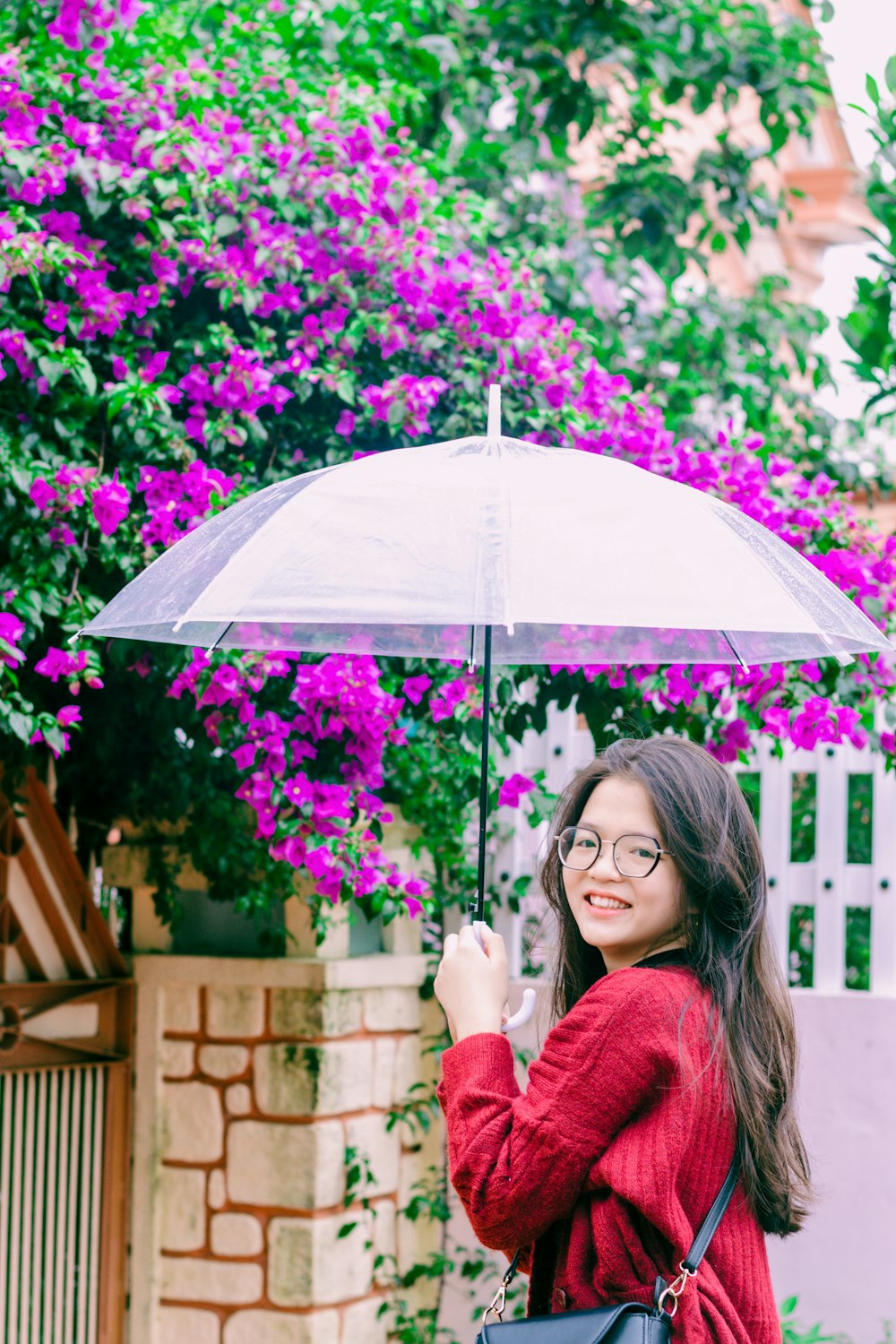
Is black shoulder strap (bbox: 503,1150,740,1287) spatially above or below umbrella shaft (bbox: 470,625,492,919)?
below

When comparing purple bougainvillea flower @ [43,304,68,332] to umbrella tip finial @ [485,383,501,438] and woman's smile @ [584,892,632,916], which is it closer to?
umbrella tip finial @ [485,383,501,438]

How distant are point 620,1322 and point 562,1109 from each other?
23 centimetres

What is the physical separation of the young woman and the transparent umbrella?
20 centimetres

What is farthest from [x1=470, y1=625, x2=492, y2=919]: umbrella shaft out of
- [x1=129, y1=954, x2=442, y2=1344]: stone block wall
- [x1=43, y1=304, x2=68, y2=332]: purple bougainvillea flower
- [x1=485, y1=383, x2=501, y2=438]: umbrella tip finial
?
[x1=129, y1=954, x2=442, y2=1344]: stone block wall

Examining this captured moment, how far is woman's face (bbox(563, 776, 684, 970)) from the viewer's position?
6.67 ft

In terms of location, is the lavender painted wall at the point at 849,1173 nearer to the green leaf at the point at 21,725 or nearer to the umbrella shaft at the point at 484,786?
the umbrella shaft at the point at 484,786

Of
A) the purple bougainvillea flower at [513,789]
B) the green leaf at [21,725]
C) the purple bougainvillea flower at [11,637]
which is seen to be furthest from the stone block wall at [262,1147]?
the purple bougainvillea flower at [11,637]

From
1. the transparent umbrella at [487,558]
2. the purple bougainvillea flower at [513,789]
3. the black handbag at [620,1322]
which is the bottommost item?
the black handbag at [620,1322]

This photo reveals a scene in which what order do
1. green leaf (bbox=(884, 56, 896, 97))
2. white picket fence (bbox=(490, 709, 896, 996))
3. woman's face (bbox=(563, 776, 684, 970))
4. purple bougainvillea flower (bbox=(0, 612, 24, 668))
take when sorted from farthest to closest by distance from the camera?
green leaf (bbox=(884, 56, 896, 97)) < white picket fence (bbox=(490, 709, 896, 996)) < purple bougainvillea flower (bbox=(0, 612, 24, 668)) < woman's face (bbox=(563, 776, 684, 970))

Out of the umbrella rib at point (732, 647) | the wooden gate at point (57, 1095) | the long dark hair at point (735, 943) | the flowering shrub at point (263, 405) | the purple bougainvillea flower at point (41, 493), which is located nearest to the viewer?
the long dark hair at point (735, 943)

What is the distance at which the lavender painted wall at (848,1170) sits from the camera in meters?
3.79

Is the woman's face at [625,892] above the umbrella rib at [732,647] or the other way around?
the other way around

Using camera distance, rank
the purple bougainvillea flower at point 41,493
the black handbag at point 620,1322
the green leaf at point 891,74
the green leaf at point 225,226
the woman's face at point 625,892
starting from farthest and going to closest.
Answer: the green leaf at point 891,74 → the green leaf at point 225,226 → the purple bougainvillea flower at point 41,493 → the woman's face at point 625,892 → the black handbag at point 620,1322

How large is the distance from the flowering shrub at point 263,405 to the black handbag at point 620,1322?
1.36 metres
